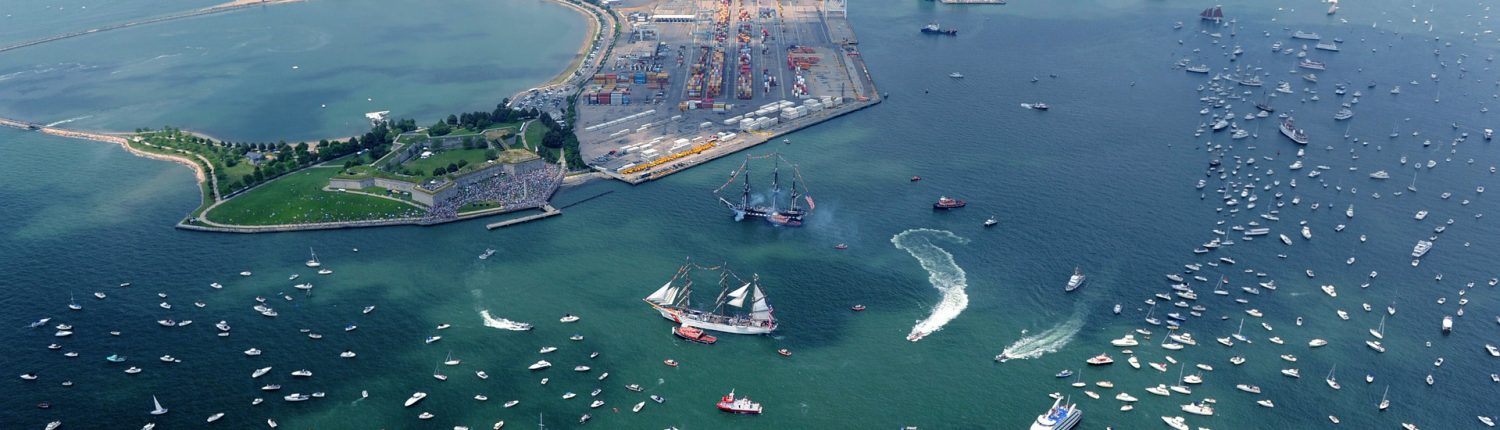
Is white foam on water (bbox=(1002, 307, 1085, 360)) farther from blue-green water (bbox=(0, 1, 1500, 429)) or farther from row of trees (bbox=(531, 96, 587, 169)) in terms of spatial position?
row of trees (bbox=(531, 96, 587, 169))

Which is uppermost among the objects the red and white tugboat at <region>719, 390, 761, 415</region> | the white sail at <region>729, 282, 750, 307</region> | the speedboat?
the white sail at <region>729, 282, 750, 307</region>

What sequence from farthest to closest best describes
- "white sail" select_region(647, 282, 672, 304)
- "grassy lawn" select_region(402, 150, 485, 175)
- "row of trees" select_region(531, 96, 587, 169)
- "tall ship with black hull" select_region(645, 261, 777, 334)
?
"row of trees" select_region(531, 96, 587, 169) → "grassy lawn" select_region(402, 150, 485, 175) → "white sail" select_region(647, 282, 672, 304) → "tall ship with black hull" select_region(645, 261, 777, 334)

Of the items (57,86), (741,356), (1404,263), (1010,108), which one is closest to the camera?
(741,356)

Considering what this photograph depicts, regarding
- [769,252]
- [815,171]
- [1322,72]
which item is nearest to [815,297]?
[769,252]

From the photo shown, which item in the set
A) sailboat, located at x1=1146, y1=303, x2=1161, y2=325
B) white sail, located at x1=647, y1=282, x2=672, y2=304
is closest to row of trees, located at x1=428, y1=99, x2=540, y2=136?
white sail, located at x1=647, y1=282, x2=672, y2=304

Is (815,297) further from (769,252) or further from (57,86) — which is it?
(57,86)

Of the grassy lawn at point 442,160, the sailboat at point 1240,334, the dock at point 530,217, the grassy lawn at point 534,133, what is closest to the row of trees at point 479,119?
the grassy lawn at point 534,133

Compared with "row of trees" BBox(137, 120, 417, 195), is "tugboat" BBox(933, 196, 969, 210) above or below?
below
